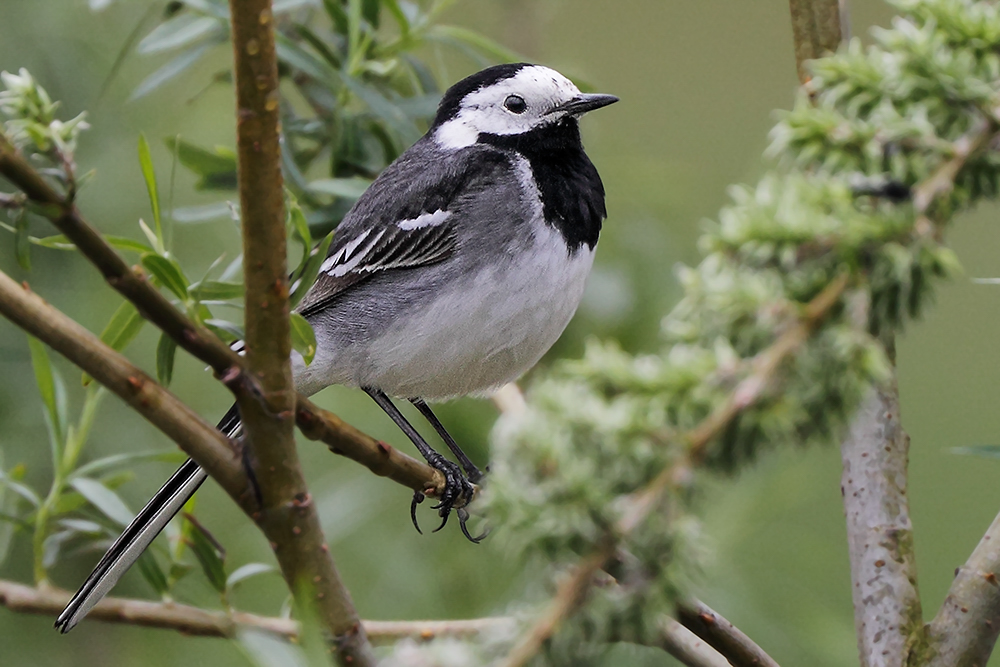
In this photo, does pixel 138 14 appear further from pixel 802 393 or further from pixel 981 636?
pixel 802 393

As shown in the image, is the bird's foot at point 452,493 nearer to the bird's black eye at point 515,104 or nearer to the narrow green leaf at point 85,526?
the narrow green leaf at point 85,526

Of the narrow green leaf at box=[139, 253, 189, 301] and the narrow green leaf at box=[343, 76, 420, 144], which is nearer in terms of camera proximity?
the narrow green leaf at box=[139, 253, 189, 301]

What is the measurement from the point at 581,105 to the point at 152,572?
0.86 m

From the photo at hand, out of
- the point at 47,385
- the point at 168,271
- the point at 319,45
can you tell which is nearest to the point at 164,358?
the point at 168,271

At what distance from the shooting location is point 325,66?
1.35m

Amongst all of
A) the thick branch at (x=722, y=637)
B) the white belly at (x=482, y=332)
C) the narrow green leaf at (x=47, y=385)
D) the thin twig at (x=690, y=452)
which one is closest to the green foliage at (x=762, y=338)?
the thin twig at (x=690, y=452)

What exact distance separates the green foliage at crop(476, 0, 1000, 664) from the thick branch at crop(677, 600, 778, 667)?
0.36 metres

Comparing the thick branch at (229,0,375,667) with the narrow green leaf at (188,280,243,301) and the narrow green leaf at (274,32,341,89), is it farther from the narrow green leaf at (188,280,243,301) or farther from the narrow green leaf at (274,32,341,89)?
the narrow green leaf at (274,32,341,89)

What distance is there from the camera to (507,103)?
1.55m

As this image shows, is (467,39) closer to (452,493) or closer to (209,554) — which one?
(452,493)

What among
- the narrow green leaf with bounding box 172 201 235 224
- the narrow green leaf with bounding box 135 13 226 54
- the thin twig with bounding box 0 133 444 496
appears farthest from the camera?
the narrow green leaf with bounding box 135 13 226 54

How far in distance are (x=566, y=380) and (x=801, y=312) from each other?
7 cm

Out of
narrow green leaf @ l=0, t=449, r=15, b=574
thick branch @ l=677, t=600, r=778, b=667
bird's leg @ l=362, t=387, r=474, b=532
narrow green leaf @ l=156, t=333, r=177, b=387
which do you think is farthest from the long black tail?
thick branch @ l=677, t=600, r=778, b=667

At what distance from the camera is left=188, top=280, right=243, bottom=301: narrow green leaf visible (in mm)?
633
